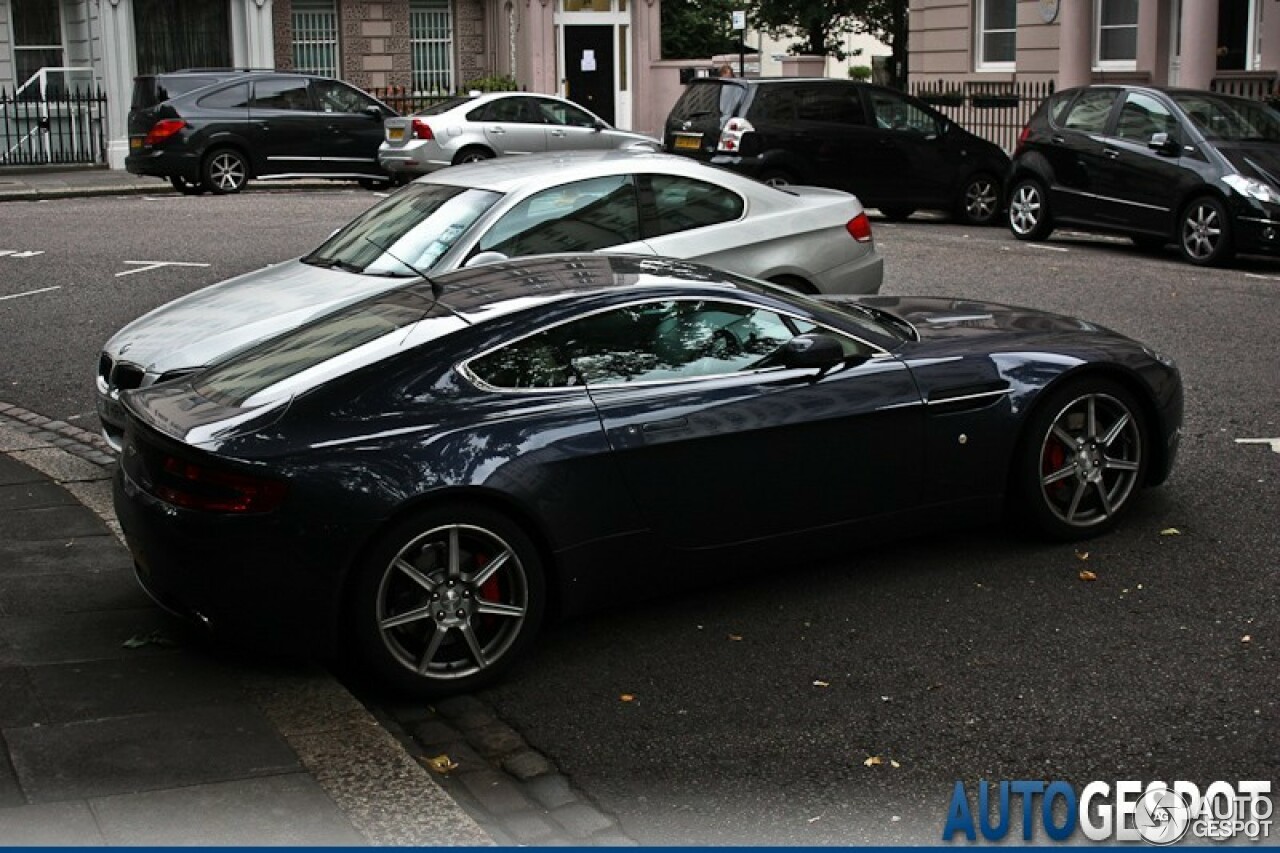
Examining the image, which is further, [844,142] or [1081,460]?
[844,142]

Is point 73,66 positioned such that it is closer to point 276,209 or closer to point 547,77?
point 547,77

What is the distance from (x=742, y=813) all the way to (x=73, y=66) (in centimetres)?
3119

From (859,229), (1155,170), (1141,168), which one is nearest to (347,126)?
(1141,168)

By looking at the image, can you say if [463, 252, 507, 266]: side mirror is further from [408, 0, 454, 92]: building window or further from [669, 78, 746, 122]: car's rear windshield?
[408, 0, 454, 92]: building window

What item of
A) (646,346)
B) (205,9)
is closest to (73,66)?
(205,9)

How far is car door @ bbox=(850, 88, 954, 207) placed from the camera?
2092 centimetres

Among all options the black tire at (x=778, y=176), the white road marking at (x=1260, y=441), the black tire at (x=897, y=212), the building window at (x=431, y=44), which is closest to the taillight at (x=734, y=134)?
the black tire at (x=778, y=176)

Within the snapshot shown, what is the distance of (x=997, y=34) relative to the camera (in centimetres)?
2950

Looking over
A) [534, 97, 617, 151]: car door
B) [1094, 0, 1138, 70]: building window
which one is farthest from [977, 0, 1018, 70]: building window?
[534, 97, 617, 151]: car door

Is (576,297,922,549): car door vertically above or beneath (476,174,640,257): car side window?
beneath

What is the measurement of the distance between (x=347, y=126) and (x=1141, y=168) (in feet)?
42.4

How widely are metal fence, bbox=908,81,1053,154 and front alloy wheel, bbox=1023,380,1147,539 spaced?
1909cm

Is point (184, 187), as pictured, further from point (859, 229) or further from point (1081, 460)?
point (1081, 460)

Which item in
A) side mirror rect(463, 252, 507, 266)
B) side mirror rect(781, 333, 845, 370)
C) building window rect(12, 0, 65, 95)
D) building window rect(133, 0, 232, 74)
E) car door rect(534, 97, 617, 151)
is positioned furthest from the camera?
building window rect(133, 0, 232, 74)
